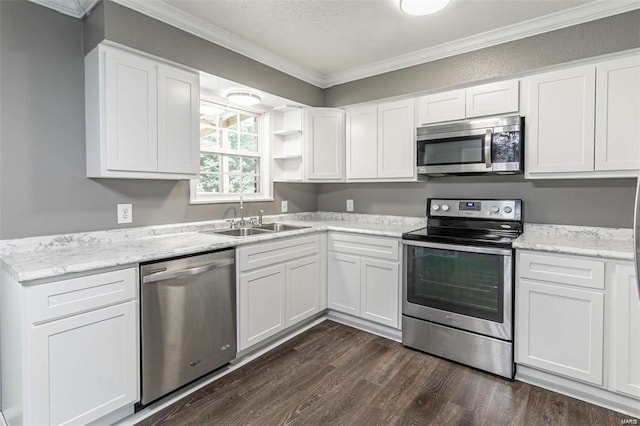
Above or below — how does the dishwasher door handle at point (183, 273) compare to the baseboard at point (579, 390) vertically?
above

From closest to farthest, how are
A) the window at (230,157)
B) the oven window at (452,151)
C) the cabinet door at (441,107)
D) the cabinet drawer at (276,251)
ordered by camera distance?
1. the cabinet drawer at (276,251)
2. the oven window at (452,151)
3. the cabinet door at (441,107)
4. the window at (230,157)

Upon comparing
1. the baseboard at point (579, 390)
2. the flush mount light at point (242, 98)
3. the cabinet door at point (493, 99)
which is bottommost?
the baseboard at point (579, 390)

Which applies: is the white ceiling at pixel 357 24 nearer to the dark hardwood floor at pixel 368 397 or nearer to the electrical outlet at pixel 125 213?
the electrical outlet at pixel 125 213

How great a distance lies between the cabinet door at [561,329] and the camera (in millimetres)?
1989

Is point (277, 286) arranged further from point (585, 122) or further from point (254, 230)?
point (585, 122)

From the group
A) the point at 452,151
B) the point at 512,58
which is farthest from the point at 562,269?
the point at 512,58

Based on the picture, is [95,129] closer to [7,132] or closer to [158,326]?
[7,132]

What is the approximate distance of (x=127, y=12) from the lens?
6.88ft

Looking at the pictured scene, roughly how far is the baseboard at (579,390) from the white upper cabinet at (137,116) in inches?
110

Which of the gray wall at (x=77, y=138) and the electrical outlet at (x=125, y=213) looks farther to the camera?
the electrical outlet at (x=125, y=213)

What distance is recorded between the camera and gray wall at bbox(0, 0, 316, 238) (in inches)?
74.7

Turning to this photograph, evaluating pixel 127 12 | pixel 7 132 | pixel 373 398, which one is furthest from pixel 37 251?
pixel 373 398

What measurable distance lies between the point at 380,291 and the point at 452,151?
1344mm

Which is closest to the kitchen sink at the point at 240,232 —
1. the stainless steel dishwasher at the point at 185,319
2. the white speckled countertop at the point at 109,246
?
the white speckled countertop at the point at 109,246
